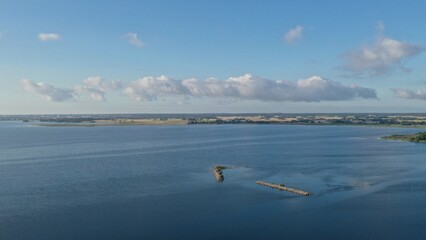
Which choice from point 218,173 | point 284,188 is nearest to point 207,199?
point 284,188

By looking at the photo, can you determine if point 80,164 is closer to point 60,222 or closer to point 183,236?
point 60,222

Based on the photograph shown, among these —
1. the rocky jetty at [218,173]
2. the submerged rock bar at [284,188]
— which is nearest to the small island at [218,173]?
the rocky jetty at [218,173]

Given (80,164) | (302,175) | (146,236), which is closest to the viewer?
(146,236)

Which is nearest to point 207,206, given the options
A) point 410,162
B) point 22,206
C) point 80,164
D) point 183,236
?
point 183,236

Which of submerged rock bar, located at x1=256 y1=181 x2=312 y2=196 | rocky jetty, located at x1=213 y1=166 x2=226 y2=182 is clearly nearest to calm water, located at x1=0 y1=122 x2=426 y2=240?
rocky jetty, located at x1=213 y1=166 x2=226 y2=182

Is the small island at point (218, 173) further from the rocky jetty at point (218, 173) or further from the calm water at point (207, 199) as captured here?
the calm water at point (207, 199)

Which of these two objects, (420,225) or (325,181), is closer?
(420,225)

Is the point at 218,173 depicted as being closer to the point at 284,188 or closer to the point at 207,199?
the point at 284,188

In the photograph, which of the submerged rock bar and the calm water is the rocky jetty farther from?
the submerged rock bar
